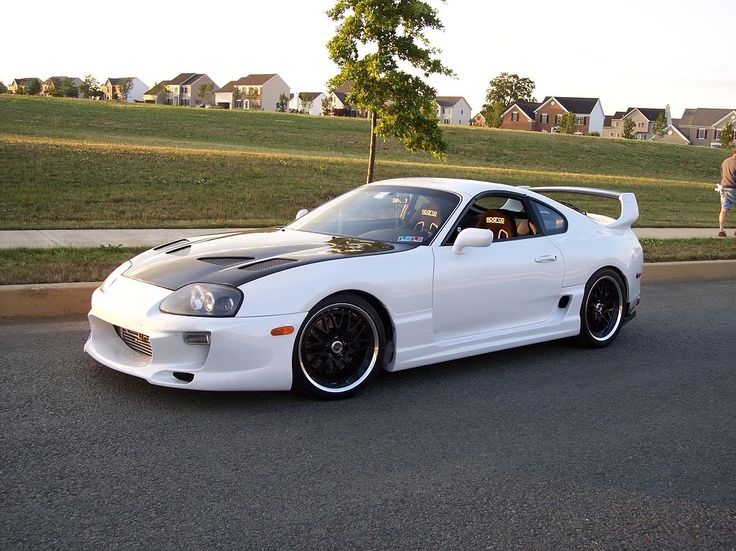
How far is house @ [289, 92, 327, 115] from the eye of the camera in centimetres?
11950

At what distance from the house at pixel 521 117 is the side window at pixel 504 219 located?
363 feet

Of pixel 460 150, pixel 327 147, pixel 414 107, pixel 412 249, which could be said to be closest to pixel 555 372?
pixel 412 249

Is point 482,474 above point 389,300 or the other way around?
the other way around

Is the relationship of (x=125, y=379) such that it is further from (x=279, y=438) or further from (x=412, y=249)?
(x=412, y=249)

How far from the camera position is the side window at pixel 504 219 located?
20.5ft

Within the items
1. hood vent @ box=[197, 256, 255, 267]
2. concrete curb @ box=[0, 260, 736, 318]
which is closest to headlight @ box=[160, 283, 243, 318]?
hood vent @ box=[197, 256, 255, 267]

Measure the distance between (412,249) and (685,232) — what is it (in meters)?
11.4

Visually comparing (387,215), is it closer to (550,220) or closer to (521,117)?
(550,220)

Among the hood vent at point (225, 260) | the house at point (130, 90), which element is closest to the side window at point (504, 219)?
the hood vent at point (225, 260)

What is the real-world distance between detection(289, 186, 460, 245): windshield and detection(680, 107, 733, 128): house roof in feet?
397

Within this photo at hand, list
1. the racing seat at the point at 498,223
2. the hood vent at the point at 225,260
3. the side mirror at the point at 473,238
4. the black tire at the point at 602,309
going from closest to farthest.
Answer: the hood vent at the point at 225,260, the side mirror at the point at 473,238, the racing seat at the point at 498,223, the black tire at the point at 602,309

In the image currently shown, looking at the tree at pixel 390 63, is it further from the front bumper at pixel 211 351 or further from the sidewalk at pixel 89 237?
the front bumper at pixel 211 351

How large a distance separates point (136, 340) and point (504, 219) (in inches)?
119

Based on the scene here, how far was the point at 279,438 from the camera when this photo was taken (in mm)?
4422
